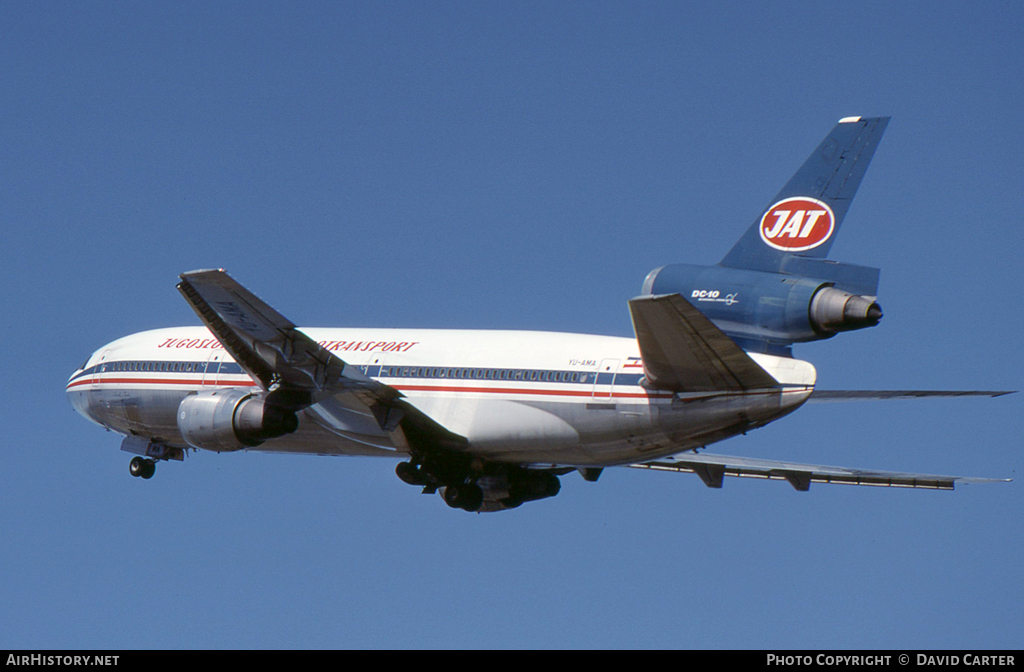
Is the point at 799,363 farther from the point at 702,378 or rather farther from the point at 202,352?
the point at 202,352

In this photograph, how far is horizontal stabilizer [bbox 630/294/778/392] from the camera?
23.6 meters

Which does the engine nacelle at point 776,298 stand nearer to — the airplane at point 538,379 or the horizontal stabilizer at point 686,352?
the airplane at point 538,379

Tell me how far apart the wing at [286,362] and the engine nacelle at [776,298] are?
24.2 feet

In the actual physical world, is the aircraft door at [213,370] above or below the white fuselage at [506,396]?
above

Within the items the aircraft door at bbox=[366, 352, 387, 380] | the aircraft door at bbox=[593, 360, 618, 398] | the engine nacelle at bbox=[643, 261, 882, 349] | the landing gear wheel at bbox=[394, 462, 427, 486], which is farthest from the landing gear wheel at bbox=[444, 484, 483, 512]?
the engine nacelle at bbox=[643, 261, 882, 349]

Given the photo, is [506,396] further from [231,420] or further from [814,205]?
[814,205]

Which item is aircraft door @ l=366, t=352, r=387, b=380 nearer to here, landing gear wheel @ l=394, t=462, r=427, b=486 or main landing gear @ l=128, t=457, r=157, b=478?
landing gear wheel @ l=394, t=462, r=427, b=486

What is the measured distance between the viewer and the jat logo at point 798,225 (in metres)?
26.0

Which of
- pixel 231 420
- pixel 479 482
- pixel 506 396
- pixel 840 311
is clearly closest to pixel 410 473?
pixel 479 482

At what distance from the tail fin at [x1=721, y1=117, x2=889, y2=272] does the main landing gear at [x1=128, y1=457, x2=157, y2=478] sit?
63.8 ft

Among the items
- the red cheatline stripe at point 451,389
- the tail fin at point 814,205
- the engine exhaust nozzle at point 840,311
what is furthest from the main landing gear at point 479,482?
the engine exhaust nozzle at point 840,311

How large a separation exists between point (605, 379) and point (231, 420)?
8873 millimetres

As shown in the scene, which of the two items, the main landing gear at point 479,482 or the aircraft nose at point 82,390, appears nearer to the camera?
the main landing gear at point 479,482
